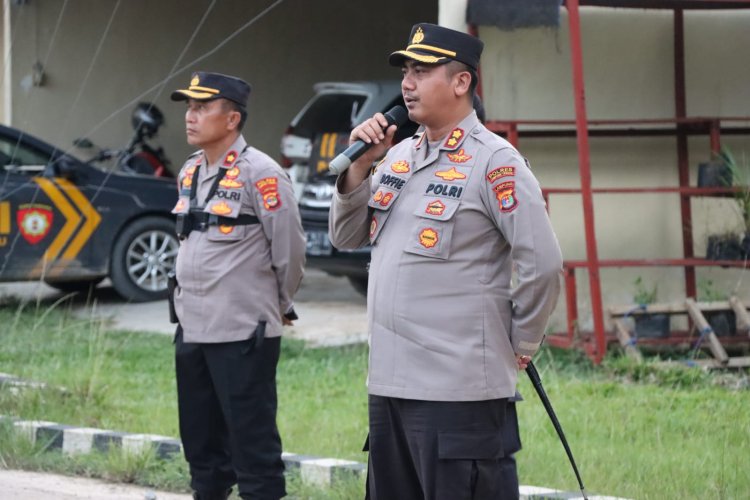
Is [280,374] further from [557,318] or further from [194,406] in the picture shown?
[194,406]

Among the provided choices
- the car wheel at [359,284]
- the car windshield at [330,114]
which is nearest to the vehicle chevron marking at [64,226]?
the car windshield at [330,114]

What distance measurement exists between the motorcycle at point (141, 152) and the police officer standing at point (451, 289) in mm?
10035

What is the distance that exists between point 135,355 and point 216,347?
13.1 ft

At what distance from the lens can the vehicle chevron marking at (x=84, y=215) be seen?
10.9 m

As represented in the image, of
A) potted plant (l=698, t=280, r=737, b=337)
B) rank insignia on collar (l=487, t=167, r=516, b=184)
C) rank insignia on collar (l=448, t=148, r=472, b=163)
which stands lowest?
potted plant (l=698, t=280, r=737, b=337)

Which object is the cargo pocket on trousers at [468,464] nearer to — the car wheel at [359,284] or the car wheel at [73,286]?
the car wheel at [359,284]

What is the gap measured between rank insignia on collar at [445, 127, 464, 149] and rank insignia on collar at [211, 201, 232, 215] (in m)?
1.62

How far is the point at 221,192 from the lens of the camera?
523 centimetres

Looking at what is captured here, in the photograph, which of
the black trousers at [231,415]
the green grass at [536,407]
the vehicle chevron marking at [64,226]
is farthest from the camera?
the vehicle chevron marking at [64,226]

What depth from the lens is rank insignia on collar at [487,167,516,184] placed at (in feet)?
12.0

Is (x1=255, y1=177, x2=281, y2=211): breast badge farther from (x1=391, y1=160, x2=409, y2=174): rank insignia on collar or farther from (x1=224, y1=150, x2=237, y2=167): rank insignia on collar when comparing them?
(x1=391, y1=160, x2=409, y2=174): rank insignia on collar

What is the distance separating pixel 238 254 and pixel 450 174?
171 centimetres

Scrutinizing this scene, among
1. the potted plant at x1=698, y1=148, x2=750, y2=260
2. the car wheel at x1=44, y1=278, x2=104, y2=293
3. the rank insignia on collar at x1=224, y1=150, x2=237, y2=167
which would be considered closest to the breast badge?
the rank insignia on collar at x1=224, y1=150, x2=237, y2=167

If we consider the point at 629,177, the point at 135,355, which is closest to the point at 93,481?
the point at 135,355
